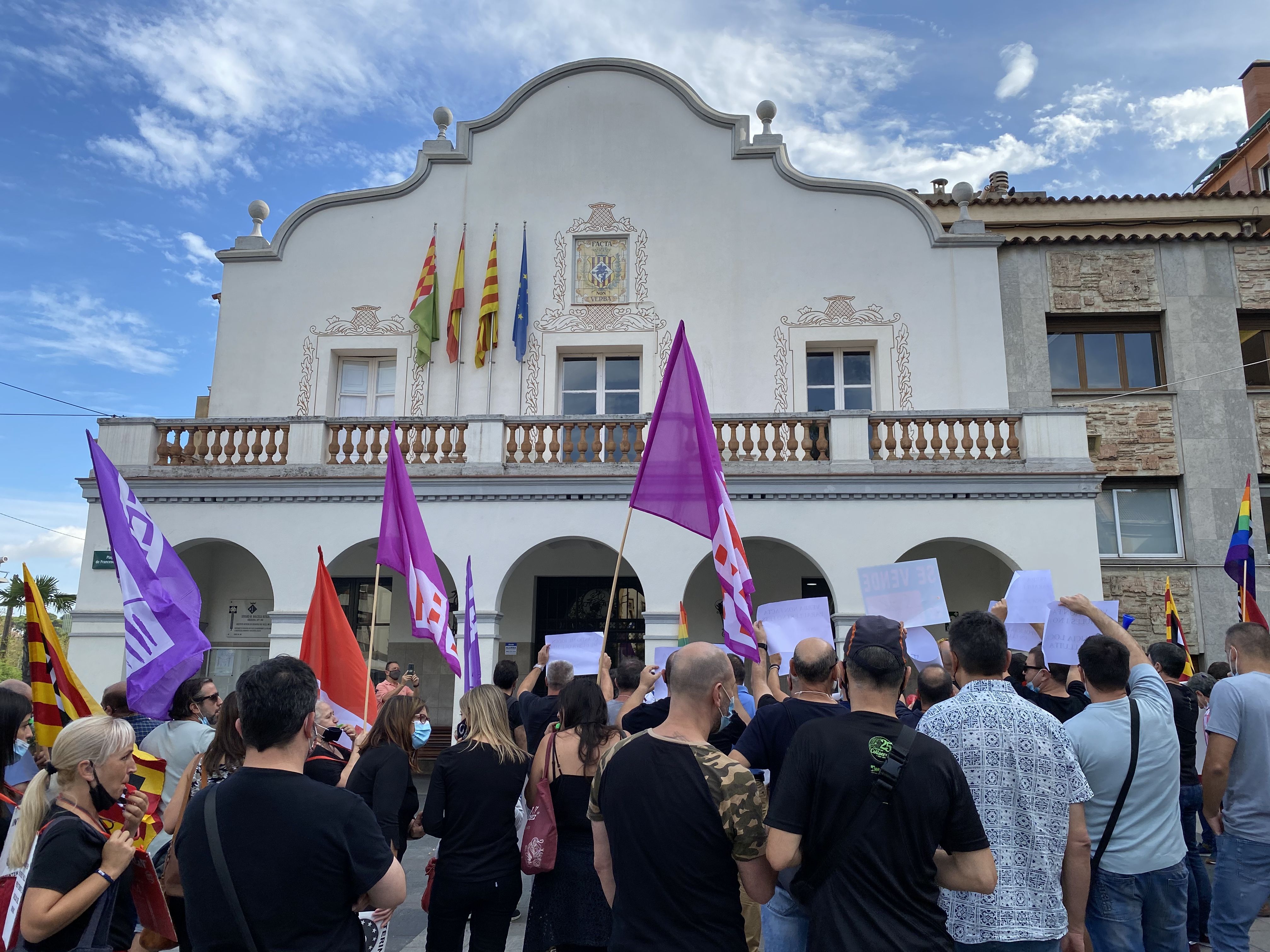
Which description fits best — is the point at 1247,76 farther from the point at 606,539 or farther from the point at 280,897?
the point at 280,897

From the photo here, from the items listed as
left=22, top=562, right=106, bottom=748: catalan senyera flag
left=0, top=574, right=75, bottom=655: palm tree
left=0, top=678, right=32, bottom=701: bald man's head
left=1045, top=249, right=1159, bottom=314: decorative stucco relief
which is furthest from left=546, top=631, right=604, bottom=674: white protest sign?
left=0, top=574, right=75, bottom=655: palm tree

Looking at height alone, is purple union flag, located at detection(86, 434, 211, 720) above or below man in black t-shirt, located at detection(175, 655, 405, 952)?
above

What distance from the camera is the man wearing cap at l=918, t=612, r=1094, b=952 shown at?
338 centimetres

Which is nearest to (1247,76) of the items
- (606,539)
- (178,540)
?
(606,539)

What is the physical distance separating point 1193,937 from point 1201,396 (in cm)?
1194

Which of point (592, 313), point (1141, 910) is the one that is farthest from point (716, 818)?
point (592, 313)

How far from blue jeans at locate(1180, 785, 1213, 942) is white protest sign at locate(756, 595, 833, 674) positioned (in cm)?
250

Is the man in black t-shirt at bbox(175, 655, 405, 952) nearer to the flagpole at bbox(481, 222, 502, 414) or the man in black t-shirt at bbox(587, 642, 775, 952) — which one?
the man in black t-shirt at bbox(587, 642, 775, 952)

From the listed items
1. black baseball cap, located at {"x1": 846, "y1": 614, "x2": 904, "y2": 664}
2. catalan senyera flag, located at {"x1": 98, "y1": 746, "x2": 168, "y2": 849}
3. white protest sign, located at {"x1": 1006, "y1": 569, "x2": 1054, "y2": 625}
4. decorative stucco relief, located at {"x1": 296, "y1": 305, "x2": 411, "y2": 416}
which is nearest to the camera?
black baseball cap, located at {"x1": 846, "y1": 614, "x2": 904, "y2": 664}

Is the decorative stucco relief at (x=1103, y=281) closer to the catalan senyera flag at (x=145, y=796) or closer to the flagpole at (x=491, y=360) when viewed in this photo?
the flagpole at (x=491, y=360)

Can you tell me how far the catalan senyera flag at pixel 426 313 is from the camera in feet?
52.1

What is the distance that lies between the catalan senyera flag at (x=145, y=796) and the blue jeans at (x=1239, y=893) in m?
4.77

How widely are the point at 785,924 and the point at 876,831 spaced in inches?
47.7

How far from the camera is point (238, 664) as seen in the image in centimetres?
1552
